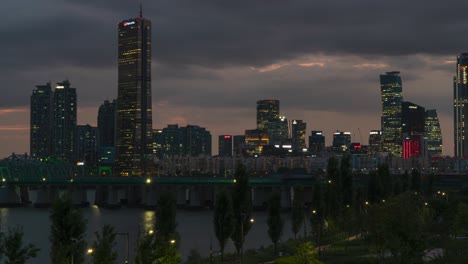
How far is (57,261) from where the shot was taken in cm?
5172

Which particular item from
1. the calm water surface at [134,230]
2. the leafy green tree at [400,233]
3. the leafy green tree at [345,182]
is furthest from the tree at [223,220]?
the leafy green tree at [345,182]

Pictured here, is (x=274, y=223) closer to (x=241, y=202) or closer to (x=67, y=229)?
(x=241, y=202)

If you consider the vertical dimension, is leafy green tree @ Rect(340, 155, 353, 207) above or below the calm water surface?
above

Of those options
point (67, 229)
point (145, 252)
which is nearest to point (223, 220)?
point (145, 252)

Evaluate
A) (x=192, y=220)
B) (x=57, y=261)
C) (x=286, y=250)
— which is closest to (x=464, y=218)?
(x=286, y=250)

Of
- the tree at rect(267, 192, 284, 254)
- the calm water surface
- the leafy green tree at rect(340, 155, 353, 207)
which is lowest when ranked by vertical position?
the calm water surface

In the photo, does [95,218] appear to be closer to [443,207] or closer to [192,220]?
[192,220]

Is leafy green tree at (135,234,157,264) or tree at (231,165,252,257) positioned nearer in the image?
leafy green tree at (135,234,157,264)

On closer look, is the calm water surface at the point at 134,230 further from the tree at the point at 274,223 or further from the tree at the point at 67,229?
the tree at the point at 67,229

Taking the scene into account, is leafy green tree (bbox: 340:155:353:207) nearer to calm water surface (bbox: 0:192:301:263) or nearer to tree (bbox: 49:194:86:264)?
calm water surface (bbox: 0:192:301:263)

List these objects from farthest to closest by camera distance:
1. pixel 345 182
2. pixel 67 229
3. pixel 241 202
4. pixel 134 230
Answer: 1. pixel 134 230
2. pixel 345 182
3. pixel 241 202
4. pixel 67 229

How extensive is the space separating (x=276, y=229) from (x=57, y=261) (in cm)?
4600

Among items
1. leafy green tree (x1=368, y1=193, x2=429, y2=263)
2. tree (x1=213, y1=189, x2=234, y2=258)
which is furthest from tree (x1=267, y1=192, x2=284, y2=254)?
leafy green tree (x1=368, y1=193, x2=429, y2=263)

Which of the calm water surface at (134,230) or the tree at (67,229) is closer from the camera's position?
the tree at (67,229)
